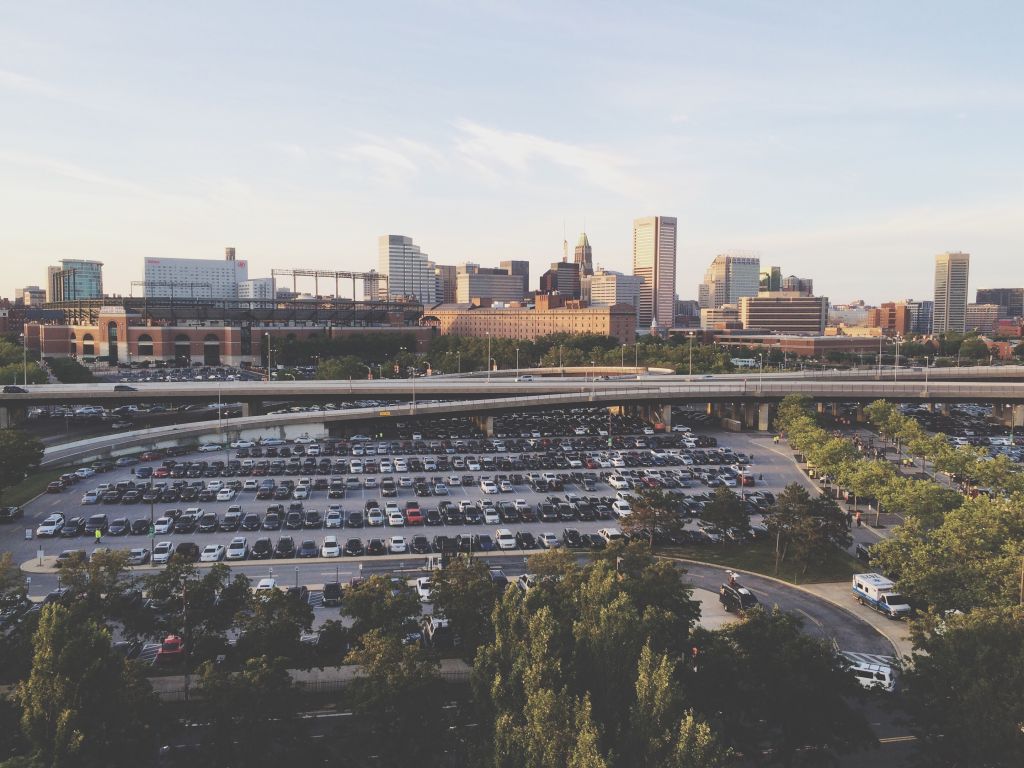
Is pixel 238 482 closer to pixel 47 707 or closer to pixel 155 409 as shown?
pixel 47 707

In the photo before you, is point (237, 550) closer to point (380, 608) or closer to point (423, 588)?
point (423, 588)

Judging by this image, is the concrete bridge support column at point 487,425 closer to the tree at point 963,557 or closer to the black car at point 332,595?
the black car at point 332,595

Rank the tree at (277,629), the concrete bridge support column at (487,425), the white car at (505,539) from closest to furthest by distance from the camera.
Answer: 1. the tree at (277,629)
2. the white car at (505,539)
3. the concrete bridge support column at (487,425)

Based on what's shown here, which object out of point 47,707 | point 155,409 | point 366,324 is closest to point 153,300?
point 366,324

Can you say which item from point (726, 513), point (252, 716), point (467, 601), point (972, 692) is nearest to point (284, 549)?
point (467, 601)

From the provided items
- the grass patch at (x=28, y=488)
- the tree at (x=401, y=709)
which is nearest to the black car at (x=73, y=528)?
the grass patch at (x=28, y=488)
